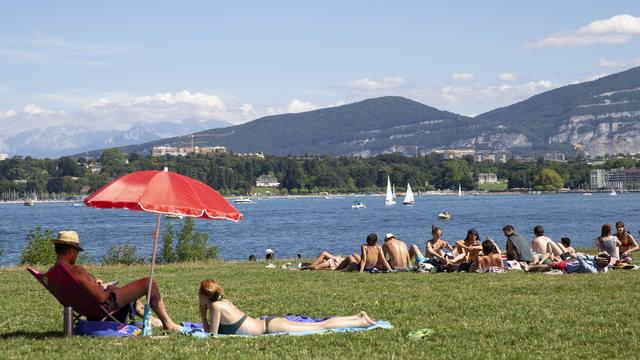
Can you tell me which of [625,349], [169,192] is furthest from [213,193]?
[625,349]

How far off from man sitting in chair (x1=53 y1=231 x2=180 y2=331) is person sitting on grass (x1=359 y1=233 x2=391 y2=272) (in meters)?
9.34

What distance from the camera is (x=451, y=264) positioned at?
67.1 feet

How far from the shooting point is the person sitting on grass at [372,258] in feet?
67.9

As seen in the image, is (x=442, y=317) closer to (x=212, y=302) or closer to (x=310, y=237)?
(x=212, y=302)

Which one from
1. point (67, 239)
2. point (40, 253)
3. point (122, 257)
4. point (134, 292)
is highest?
point (67, 239)

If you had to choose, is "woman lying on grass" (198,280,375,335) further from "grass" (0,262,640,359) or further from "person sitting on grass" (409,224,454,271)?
"person sitting on grass" (409,224,454,271)

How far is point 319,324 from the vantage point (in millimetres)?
11375

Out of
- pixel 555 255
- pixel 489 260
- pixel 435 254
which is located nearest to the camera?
pixel 489 260

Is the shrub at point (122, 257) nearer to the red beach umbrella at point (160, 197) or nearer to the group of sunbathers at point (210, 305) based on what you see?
the group of sunbathers at point (210, 305)

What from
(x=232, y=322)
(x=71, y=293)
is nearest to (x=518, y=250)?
(x=232, y=322)

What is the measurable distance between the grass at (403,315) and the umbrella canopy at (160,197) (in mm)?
1467

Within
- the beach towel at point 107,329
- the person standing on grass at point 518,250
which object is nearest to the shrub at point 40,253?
the person standing on grass at point 518,250

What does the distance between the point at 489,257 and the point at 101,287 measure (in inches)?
415

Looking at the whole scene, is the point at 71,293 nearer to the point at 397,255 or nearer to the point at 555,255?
the point at 397,255
